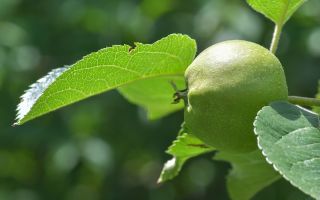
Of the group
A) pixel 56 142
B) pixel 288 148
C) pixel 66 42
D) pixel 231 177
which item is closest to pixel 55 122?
pixel 56 142

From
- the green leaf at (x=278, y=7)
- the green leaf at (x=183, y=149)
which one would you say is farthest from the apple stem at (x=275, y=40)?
the green leaf at (x=183, y=149)

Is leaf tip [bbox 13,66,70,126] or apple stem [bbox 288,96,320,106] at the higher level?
leaf tip [bbox 13,66,70,126]

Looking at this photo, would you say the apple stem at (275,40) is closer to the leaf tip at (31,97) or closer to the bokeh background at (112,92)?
the leaf tip at (31,97)

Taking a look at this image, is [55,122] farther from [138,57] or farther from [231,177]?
[138,57]

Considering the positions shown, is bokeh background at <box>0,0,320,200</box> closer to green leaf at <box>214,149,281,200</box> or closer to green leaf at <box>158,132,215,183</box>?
green leaf at <box>214,149,281,200</box>

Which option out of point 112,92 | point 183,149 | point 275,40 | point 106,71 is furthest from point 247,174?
point 112,92

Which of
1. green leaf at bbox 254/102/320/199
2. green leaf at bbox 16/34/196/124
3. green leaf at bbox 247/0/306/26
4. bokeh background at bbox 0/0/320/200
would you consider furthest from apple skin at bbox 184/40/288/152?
bokeh background at bbox 0/0/320/200

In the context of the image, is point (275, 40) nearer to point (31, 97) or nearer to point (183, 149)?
point (183, 149)
